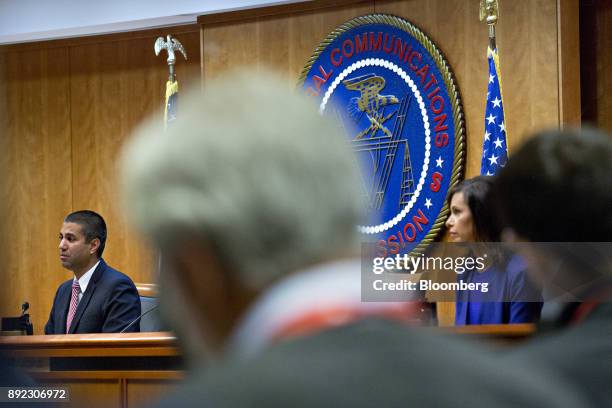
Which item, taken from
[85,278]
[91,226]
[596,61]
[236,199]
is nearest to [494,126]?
[596,61]

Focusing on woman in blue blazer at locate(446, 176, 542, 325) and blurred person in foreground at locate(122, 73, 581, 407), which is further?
woman in blue blazer at locate(446, 176, 542, 325)

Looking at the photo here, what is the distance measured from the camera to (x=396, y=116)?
23.1 feet

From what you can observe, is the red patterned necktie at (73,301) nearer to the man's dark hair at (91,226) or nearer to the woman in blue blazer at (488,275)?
the man's dark hair at (91,226)

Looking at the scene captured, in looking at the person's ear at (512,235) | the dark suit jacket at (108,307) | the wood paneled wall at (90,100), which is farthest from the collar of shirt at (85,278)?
the person's ear at (512,235)

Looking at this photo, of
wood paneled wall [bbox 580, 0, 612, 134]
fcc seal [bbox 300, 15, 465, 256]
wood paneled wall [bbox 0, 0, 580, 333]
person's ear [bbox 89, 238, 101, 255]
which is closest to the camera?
person's ear [bbox 89, 238, 101, 255]

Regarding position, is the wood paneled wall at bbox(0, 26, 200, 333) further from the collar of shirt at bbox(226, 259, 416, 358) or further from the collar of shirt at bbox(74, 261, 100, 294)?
the collar of shirt at bbox(226, 259, 416, 358)

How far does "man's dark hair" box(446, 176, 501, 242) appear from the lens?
3.64 metres

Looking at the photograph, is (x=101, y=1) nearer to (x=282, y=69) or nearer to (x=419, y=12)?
(x=282, y=69)

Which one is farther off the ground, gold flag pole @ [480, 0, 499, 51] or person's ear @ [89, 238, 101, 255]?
gold flag pole @ [480, 0, 499, 51]

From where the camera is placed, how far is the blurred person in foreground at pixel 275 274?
→ 817 mm

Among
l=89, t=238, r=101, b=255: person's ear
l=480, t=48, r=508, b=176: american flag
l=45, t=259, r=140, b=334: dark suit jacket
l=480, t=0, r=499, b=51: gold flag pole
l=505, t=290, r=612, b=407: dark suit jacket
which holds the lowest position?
l=45, t=259, r=140, b=334: dark suit jacket

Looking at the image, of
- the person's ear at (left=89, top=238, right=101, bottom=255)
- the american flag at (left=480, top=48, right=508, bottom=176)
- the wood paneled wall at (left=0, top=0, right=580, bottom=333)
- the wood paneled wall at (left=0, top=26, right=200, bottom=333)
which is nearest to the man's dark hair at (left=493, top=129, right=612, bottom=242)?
the person's ear at (left=89, top=238, right=101, bottom=255)

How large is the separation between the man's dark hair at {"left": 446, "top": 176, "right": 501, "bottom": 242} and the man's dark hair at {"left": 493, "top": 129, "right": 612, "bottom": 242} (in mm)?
1903

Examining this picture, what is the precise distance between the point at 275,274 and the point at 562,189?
910mm
